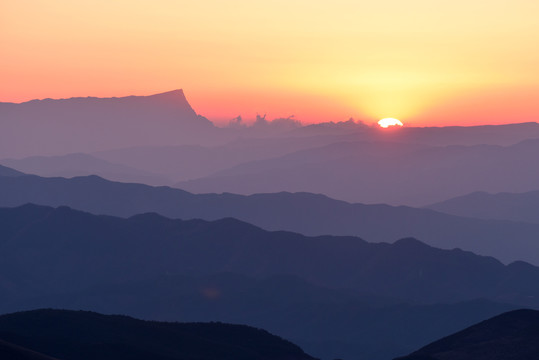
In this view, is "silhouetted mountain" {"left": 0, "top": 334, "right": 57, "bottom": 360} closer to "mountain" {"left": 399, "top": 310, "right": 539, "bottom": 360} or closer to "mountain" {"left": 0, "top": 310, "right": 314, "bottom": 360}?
"mountain" {"left": 0, "top": 310, "right": 314, "bottom": 360}

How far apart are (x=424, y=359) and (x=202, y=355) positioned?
20083 millimetres

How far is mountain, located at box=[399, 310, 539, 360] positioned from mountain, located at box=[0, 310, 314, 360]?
13.5m

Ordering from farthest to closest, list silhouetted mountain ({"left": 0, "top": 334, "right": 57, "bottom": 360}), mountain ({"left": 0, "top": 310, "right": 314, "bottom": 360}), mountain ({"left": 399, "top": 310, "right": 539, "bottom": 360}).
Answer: mountain ({"left": 399, "top": 310, "right": 539, "bottom": 360}) → mountain ({"left": 0, "top": 310, "right": 314, "bottom": 360}) → silhouetted mountain ({"left": 0, "top": 334, "right": 57, "bottom": 360})

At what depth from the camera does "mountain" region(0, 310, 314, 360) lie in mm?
87688

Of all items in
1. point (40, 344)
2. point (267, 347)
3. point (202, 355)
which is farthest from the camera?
point (267, 347)

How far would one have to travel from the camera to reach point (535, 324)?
105 meters

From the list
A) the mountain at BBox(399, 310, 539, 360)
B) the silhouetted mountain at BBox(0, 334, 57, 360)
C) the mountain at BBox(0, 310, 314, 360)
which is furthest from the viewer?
the mountain at BBox(399, 310, 539, 360)

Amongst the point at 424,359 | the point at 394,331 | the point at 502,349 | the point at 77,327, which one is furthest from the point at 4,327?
the point at 394,331

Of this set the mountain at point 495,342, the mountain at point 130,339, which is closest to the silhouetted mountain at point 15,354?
the mountain at point 130,339

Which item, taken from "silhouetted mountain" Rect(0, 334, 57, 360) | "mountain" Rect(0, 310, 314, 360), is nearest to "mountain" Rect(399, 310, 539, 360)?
"mountain" Rect(0, 310, 314, 360)

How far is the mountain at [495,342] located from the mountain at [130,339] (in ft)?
44.4

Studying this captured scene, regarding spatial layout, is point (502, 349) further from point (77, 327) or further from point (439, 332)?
point (439, 332)

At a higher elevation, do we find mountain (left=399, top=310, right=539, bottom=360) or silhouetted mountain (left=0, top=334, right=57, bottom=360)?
mountain (left=399, top=310, right=539, bottom=360)

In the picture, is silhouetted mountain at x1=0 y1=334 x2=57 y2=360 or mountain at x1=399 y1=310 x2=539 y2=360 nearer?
silhouetted mountain at x1=0 y1=334 x2=57 y2=360
